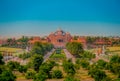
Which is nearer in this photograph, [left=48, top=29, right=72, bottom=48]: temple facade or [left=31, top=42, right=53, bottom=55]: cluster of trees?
[left=31, top=42, right=53, bottom=55]: cluster of trees

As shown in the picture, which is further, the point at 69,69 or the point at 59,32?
the point at 59,32

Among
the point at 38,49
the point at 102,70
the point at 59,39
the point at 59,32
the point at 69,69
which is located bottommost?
the point at 102,70

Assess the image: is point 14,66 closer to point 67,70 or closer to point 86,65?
point 67,70

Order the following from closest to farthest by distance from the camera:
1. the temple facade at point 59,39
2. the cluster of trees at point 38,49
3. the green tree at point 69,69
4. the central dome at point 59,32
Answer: the green tree at point 69,69 < the cluster of trees at point 38,49 < the temple facade at point 59,39 < the central dome at point 59,32

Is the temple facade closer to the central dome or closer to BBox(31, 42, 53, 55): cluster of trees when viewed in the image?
the central dome

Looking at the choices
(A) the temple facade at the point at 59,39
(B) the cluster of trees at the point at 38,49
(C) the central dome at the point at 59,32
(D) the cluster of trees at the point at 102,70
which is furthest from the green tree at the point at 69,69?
(C) the central dome at the point at 59,32

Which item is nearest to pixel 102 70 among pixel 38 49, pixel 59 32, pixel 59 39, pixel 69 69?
pixel 69 69

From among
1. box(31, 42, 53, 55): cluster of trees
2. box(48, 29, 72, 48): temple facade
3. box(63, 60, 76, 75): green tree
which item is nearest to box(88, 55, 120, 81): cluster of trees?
box(63, 60, 76, 75): green tree

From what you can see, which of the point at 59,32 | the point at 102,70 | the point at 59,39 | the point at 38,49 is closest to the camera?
the point at 102,70

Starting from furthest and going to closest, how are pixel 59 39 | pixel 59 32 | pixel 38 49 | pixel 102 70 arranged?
pixel 59 32, pixel 59 39, pixel 38 49, pixel 102 70

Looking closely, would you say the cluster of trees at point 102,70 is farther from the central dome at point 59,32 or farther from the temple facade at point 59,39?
the central dome at point 59,32

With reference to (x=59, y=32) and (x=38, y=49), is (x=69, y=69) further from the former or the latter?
(x=59, y=32)
